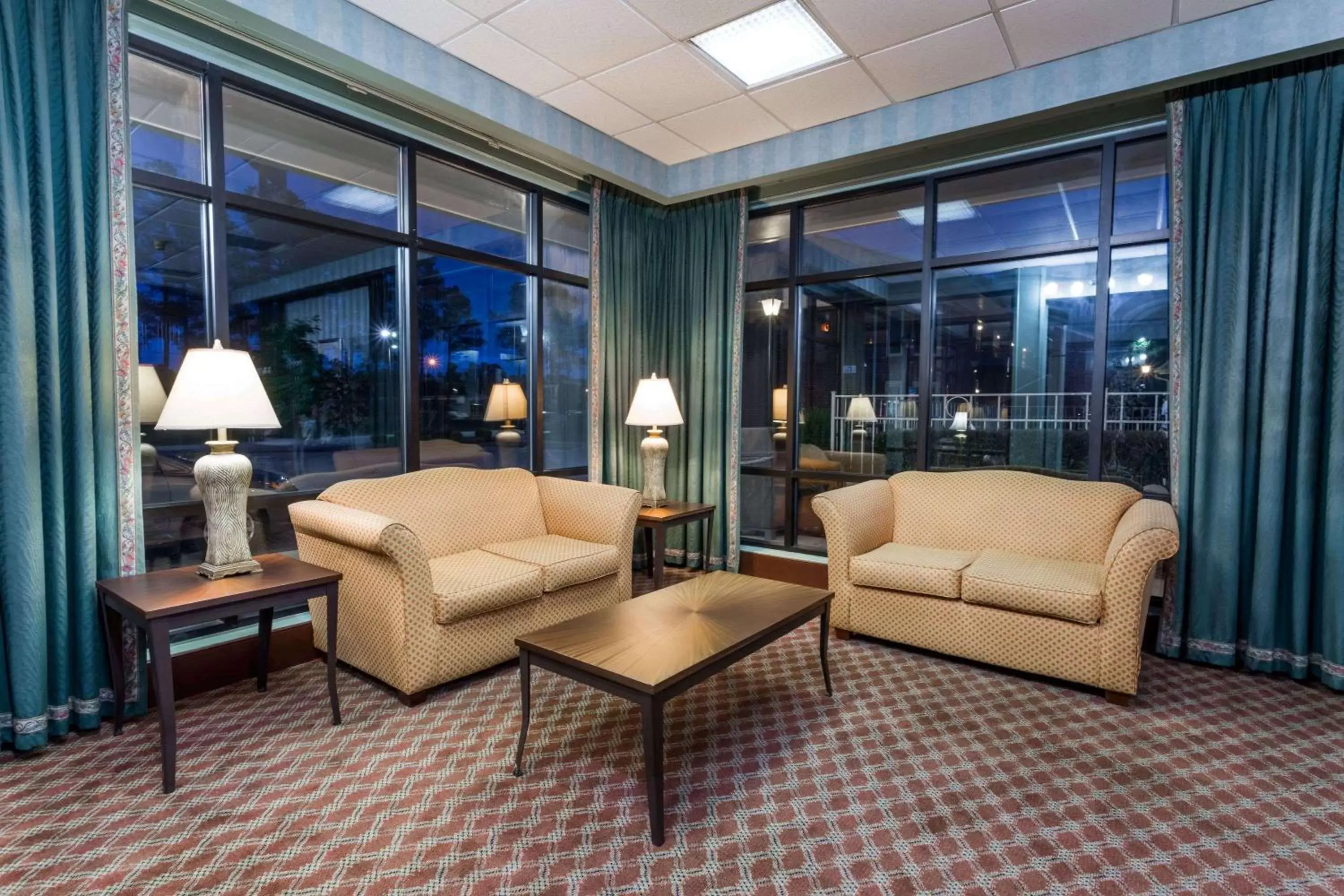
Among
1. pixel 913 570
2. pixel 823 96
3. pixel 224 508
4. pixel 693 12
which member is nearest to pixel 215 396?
pixel 224 508

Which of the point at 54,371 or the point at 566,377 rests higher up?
the point at 566,377

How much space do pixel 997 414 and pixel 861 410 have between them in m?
0.84

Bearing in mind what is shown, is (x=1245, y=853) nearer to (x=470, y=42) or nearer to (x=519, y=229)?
(x=470, y=42)

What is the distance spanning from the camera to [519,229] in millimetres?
4387

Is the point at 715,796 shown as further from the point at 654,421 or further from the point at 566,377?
the point at 566,377

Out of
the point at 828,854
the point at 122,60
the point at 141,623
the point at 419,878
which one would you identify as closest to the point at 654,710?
the point at 828,854

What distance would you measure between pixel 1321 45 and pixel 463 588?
14.2 ft

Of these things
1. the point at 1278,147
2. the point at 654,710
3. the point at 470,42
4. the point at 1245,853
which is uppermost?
the point at 470,42

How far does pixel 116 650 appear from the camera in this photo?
2389 millimetres

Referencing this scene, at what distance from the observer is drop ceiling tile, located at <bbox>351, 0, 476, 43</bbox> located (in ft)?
9.30

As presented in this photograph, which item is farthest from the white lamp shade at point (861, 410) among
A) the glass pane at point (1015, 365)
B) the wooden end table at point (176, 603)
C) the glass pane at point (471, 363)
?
the wooden end table at point (176, 603)

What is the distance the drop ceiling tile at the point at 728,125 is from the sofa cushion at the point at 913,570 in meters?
2.64

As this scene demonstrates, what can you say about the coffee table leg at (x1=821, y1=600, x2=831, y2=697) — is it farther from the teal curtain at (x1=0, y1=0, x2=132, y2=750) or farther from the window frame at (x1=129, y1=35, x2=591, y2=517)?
the teal curtain at (x1=0, y1=0, x2=132, y2=750)

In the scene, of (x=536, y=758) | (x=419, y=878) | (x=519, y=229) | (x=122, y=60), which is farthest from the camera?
(x=519, y=229)
